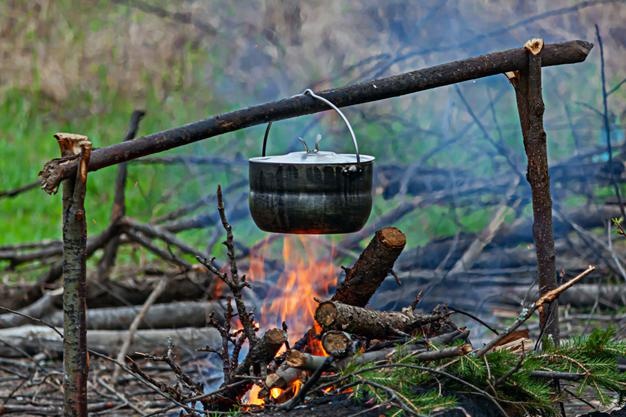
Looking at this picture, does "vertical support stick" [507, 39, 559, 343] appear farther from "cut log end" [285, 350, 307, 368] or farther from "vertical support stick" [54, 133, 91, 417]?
"vertical support stick" [54, 133, 91, 417]

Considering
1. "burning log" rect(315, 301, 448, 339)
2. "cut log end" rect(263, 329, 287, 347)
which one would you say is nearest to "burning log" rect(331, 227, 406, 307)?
"burning log" rect(315, 301, 448, 339)

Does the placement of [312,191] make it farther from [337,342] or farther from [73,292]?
[73,292]

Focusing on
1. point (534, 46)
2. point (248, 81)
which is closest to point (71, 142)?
point (534, 46)

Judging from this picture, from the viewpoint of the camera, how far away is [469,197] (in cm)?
684

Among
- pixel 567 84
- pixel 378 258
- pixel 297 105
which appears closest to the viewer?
pixel 297 105

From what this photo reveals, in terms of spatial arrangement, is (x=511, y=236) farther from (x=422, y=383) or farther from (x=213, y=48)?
(x=213, y=48)

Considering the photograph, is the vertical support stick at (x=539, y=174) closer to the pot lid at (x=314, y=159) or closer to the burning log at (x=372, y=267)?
the burning log at (x=372, y=267)

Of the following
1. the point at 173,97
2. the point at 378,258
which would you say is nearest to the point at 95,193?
the point at 173,97

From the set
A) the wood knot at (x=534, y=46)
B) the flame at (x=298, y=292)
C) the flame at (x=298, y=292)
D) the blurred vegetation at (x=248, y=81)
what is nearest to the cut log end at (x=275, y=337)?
the flame at (x=298, y=292)

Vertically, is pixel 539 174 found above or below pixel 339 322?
above

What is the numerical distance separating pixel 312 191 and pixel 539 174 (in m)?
1.03

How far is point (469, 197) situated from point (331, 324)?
11.5 feet

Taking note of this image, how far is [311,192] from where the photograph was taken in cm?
347

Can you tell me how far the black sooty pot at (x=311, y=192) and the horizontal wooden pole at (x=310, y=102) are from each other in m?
0.17
